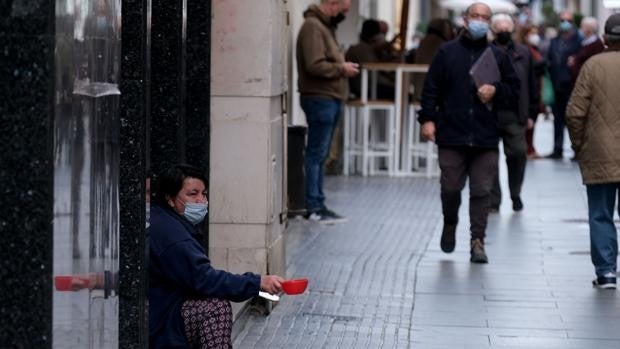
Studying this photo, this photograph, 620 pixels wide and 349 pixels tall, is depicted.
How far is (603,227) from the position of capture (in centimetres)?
1009

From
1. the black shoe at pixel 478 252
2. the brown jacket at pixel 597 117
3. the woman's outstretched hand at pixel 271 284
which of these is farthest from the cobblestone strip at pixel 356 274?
the woman's outstretched hand at pixel 271 284

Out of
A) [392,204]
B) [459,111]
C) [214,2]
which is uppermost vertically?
[214,2]

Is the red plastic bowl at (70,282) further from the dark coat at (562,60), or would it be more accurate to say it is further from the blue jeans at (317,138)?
the dark coat at (562,60)

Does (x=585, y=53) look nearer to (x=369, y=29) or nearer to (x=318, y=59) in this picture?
(x=369, y=29)

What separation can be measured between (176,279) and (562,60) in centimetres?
1659

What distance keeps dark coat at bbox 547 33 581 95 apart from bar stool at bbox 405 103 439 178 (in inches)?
116

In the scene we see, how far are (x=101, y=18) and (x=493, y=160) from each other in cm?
628

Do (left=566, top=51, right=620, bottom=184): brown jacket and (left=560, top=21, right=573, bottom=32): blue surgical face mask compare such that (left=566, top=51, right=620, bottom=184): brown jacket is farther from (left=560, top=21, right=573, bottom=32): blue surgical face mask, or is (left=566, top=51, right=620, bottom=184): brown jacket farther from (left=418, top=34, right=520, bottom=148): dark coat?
(left=560, top=21, right=573, bottom=32): blue surgical face mask

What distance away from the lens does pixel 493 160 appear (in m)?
11.3

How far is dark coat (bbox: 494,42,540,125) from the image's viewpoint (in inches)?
584

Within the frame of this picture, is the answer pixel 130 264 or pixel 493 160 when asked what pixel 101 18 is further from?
pixel 493 160

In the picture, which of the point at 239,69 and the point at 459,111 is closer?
the point at 239,69

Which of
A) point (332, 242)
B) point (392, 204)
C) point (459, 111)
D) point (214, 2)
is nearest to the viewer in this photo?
point (214, 2)

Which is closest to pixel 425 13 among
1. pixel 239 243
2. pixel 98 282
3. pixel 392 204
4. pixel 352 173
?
pixel 352 173
